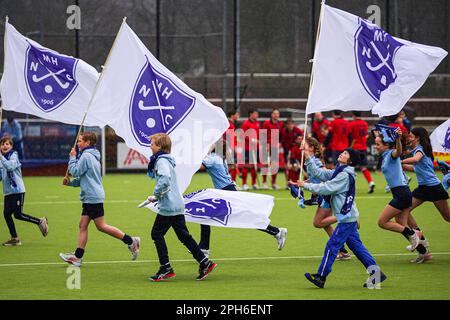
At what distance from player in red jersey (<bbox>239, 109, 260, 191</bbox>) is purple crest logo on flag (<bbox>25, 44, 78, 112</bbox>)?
37.1 feet

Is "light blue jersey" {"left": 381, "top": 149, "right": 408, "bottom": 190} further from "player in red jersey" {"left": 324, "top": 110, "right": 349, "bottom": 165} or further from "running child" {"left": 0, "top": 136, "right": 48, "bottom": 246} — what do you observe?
"player in red jersey" {"left": 324, "top": 110, "right": 349, "bottom": 165}

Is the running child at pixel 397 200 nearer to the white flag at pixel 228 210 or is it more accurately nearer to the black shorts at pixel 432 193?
the black shorts at pixel 432 193

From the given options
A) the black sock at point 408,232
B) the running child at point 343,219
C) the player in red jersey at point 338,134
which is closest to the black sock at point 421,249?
the black sock at point 408,232

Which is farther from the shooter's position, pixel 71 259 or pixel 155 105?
pixel 155 105

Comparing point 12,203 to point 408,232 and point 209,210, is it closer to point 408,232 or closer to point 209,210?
point 209,210

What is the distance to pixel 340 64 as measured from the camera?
13.6 meters

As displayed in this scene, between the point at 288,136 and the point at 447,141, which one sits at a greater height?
the point at 447,141

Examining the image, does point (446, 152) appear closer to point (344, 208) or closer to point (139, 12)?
point (344, 208)

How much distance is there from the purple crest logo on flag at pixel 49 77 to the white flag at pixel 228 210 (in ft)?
10.00

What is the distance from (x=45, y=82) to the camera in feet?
47.9

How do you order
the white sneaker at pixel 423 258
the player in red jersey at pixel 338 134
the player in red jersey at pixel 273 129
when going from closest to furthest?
1. the white sneaker at pixel 423 258
2. the player in red jersey at pixel 338 134
3. the player in red jersey at pixel 273 129

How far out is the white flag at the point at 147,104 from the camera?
42.8 feet

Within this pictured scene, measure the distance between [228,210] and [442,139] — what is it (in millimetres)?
4048

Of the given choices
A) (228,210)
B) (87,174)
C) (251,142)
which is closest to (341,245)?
(228,210)
